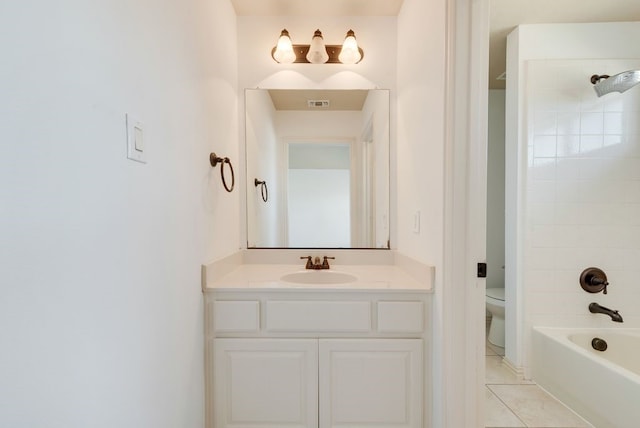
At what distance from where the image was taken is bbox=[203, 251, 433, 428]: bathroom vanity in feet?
4.51

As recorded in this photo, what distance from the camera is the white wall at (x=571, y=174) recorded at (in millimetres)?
2020

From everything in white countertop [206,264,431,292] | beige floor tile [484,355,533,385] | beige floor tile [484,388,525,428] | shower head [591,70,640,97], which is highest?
shower head [591,70,640,97]

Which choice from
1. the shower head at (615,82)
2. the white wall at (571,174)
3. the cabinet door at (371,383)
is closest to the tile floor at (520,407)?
the white wall at (571,174)

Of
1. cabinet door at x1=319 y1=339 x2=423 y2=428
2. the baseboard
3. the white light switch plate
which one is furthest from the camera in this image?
the baseboard

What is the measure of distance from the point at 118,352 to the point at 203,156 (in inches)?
34.2

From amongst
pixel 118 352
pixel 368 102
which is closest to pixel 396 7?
pixel 368 102

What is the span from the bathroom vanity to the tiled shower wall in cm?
125

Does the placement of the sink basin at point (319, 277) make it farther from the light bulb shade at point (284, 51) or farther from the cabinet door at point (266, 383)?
the light bulb shade at point (284, 51)

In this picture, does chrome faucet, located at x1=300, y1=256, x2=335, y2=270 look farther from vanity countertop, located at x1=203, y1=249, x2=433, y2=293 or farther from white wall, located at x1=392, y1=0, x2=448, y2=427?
white wall, located at x1=392, y1=0, x2=448, y2=427

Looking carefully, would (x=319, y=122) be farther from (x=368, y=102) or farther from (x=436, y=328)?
(x=436, y=328)

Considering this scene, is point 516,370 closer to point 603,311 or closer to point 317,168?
point 603,311

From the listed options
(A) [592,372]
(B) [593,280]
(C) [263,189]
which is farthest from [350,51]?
(A) [592,372]

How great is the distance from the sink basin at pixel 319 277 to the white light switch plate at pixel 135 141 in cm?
104

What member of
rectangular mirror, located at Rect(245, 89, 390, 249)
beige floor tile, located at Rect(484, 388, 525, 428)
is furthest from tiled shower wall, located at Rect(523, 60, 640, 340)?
rectangular mirror, located at Rect(245, 89, 390, 249)
